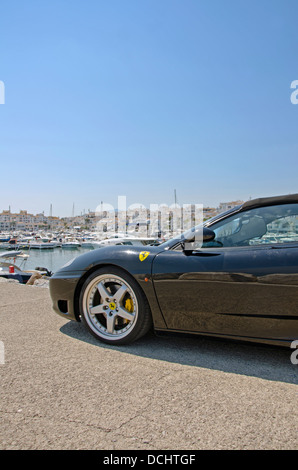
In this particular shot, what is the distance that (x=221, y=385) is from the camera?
209 centimetres

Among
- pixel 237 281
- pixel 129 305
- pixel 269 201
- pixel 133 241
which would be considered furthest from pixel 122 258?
pixel 133 241

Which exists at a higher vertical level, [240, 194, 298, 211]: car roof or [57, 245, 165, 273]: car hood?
[240, 194, 298, 211]: car roof

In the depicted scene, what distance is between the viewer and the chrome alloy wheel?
2818mm

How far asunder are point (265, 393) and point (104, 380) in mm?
1030

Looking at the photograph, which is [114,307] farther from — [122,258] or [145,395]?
[145,395]

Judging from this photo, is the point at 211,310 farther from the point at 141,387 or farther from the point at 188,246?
the point at 141,387

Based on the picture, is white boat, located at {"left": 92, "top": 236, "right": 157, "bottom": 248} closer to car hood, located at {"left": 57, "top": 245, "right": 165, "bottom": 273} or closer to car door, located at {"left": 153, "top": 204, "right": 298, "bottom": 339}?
car hood, located at {"left": 57, "top": 245, "right": 165, "bottom": 273}

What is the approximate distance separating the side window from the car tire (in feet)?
2.52

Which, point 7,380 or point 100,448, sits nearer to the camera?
point 100,448

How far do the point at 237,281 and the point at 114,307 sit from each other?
3.65ft

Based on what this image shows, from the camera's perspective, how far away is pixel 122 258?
2863 mm

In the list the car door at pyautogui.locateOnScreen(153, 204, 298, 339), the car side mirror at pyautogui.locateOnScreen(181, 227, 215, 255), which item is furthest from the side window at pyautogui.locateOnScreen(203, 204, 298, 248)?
the car side mirror at pyautogui.locateOnScreen(181, 227, 215, 255)
